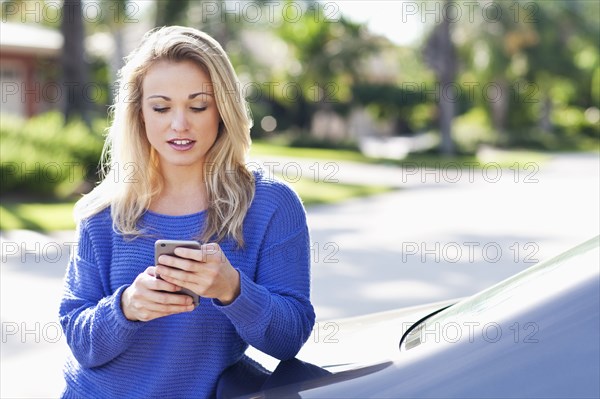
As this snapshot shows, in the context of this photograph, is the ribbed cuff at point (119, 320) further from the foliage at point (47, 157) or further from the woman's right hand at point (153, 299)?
the foliage at point (47, 157)

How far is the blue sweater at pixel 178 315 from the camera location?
2.14 m

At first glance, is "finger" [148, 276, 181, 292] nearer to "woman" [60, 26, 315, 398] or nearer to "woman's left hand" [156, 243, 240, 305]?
"woman's left hand" [156, 243, 240, 305]

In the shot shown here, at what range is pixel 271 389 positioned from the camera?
1973 mm

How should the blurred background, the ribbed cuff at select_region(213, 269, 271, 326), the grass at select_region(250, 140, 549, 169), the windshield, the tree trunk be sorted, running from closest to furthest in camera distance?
the windshield < the ribbed cuff at select_region(213, 269, 271, 326) < the blurred background < the grass at select_region(250, 140, 549, 169) < the tree trunk

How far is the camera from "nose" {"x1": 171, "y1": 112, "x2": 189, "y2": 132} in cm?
229

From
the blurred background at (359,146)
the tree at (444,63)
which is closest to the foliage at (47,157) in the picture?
the blurred background at (359,146)

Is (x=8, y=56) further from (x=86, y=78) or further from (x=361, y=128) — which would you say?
(x=361, y=128)

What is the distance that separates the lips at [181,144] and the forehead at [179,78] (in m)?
0.13

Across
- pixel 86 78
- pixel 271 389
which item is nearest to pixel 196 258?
pixel 271 389

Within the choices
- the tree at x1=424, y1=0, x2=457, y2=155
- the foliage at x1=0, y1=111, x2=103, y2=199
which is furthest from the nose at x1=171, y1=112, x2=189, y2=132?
the tree at x1=424, y1=0, x2=457, y2=155

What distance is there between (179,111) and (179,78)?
85 mm

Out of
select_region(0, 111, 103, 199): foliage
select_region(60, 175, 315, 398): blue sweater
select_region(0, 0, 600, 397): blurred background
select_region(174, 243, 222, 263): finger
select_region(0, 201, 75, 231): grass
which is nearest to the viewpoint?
select_region(174, 243, 222, 263): finger

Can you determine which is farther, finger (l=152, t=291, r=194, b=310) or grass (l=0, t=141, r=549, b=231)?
grass (l=0, t=141, r=549, b=231)

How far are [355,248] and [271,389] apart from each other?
8278 millimetres
